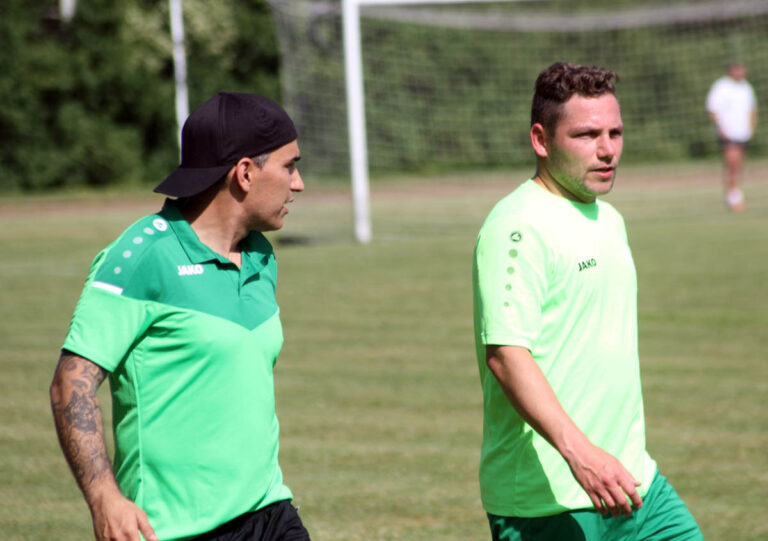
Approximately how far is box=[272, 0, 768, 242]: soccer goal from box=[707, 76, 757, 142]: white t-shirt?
12.7 ft

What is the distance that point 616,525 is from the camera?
131 inches

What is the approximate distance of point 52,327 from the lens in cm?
1154

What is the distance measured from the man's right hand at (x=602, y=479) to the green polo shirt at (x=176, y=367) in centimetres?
88

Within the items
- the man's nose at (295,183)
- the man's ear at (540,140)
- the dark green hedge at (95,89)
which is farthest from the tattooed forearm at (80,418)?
the dark green hedge at (95,89)

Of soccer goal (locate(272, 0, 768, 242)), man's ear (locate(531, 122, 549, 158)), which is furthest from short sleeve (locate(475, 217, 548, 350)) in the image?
soccer goal (locate(272, 0, 768, 242))

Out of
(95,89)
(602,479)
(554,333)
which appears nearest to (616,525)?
(602,479)

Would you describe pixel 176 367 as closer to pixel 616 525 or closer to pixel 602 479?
pixel 602 479

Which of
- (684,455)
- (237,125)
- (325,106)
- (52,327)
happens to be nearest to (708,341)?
(684,455)

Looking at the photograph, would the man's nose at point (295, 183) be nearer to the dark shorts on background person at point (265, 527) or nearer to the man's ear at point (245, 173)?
the man's ear at point (245, 173)

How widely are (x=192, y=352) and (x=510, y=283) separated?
2.99 feet

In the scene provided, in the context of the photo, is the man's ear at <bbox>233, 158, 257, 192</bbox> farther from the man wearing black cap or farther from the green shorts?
the green shorts

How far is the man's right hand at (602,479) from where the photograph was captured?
Answer: 9.79 ft

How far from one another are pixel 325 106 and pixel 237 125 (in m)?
19.7

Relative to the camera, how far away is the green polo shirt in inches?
114
